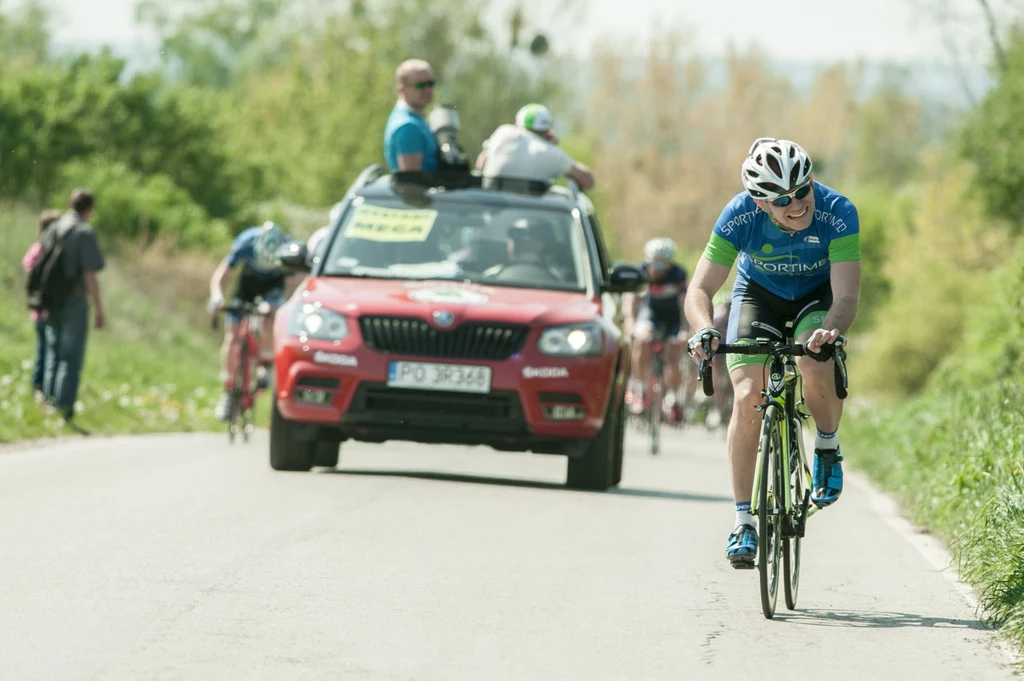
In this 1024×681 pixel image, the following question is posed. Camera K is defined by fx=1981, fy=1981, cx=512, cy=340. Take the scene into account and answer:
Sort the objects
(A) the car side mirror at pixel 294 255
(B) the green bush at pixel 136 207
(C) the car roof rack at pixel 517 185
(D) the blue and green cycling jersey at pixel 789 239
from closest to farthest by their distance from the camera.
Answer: (D) the blue and green cycling jersey at pixel 789 239
(A) the car side mirror at pixel 294 255
(C) the car roof rack at pixel 517 185
(B) the green bush at pixel 136 207

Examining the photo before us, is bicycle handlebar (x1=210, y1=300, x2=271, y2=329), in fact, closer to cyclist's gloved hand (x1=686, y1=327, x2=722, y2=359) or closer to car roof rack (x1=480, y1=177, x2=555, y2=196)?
car roof rack (x1=480, y1=177, x2=555, y2=196)

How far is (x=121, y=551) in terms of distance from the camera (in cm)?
888

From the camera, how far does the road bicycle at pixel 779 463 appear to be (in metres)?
7.81

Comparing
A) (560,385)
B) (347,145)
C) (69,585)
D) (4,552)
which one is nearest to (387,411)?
(560,385)

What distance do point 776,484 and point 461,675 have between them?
6.93ft

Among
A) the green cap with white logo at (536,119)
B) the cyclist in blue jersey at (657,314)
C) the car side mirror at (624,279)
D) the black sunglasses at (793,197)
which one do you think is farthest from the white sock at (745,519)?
the cyclist in blue jersey at (657,314)

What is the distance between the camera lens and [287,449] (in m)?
13.1

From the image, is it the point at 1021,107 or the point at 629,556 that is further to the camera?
the point at 1021,107

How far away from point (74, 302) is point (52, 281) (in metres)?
0.26

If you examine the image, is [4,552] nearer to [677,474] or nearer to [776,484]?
[776,484]

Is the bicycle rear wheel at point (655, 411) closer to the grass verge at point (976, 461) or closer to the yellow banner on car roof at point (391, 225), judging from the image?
the grass verge at point (976, 461)

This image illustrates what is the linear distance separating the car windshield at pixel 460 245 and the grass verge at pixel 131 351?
3.82 meters

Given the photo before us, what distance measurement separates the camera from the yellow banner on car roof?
1310cm

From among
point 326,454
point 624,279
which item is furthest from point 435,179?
point 326,454
